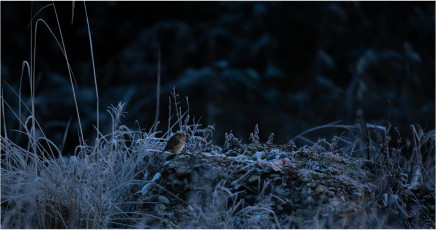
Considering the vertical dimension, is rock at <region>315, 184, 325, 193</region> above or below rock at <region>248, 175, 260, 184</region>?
above

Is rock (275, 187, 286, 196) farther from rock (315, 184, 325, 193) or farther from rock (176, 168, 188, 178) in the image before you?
rock (176, 168, 188, 178)

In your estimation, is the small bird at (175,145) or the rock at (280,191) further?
the small bird at (175,145)

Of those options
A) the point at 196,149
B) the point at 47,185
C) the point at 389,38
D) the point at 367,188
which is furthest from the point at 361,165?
the point at 389,38

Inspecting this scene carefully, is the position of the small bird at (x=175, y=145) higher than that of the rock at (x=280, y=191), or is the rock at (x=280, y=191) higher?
the small bird at (x=175, y=145)

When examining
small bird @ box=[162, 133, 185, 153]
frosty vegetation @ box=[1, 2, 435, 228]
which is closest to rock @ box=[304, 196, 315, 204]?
frosty vegetation @ box=[1, 2, 435, 228]

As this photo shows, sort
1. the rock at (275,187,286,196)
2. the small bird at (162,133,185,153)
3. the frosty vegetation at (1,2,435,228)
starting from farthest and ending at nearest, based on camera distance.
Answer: the small bird at (162,133,185,153), the rock at (275,187,286,196), the frosty vegetation at (1,2,435,228)

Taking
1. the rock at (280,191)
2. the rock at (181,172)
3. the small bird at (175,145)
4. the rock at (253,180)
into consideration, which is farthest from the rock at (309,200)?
the small bird at (175,145)

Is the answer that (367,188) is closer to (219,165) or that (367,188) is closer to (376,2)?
(219,165)

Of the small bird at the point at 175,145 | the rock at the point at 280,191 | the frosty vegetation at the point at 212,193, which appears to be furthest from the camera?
the small bird at the point at 175,145

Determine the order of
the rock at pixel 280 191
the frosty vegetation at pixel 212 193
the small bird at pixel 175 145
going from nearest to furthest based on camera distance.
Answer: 1. the frosty vegetation at pixel 212 193
2. the rock at pixel 280 191
3. the small bird at pixel 175 145

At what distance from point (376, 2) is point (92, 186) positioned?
7.35 metres

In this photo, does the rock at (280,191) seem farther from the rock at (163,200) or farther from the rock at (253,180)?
the rock at (163,200)

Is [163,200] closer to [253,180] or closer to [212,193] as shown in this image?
[212,193]

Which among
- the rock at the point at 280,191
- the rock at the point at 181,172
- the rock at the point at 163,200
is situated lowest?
the rock at the point at 163,200
